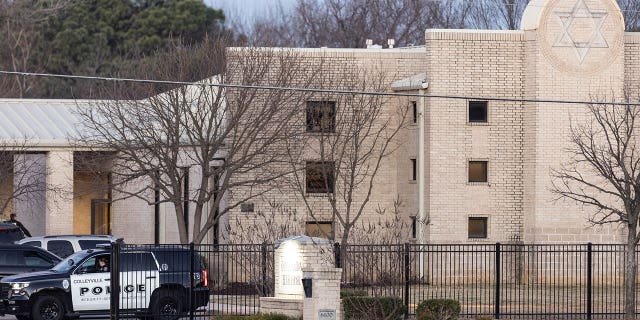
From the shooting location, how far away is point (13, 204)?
176ft

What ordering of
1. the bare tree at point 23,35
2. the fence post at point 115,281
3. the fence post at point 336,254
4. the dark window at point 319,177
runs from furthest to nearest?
the bare tree at point 23,35
the dark window at point 319,177
the fence post at point 336,254
the fence post at point 115,281

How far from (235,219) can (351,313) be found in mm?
16703

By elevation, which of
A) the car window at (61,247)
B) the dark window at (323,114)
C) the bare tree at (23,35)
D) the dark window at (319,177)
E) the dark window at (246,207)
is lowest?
the car window at (61,247)

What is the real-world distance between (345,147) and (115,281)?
50.7ft

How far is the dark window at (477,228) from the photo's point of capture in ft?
142

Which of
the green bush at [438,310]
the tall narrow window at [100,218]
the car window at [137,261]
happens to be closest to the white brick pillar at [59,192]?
the tall narrow window at [100,218]

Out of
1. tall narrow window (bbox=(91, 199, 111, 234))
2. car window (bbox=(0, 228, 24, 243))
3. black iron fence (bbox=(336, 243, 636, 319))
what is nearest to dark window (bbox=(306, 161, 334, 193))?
black iron fence (bbox=(336, 243, 636, 319))

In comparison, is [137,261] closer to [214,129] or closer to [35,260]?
[35,260]

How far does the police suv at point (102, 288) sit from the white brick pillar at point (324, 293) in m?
4.15

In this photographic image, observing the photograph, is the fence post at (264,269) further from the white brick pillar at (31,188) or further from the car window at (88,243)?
the white brick pillar at (31,188)

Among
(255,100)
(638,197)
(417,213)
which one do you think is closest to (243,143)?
(255,100)

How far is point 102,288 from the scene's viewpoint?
30188 mm

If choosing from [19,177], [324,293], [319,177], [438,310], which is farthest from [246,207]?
[324,293]

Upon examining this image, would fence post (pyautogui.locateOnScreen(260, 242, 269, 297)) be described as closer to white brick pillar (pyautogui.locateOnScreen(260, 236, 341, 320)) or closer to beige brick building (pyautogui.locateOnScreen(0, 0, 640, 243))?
white brick pillar (pyautogui.locateOnScreen(260, 236, 341, 320))
